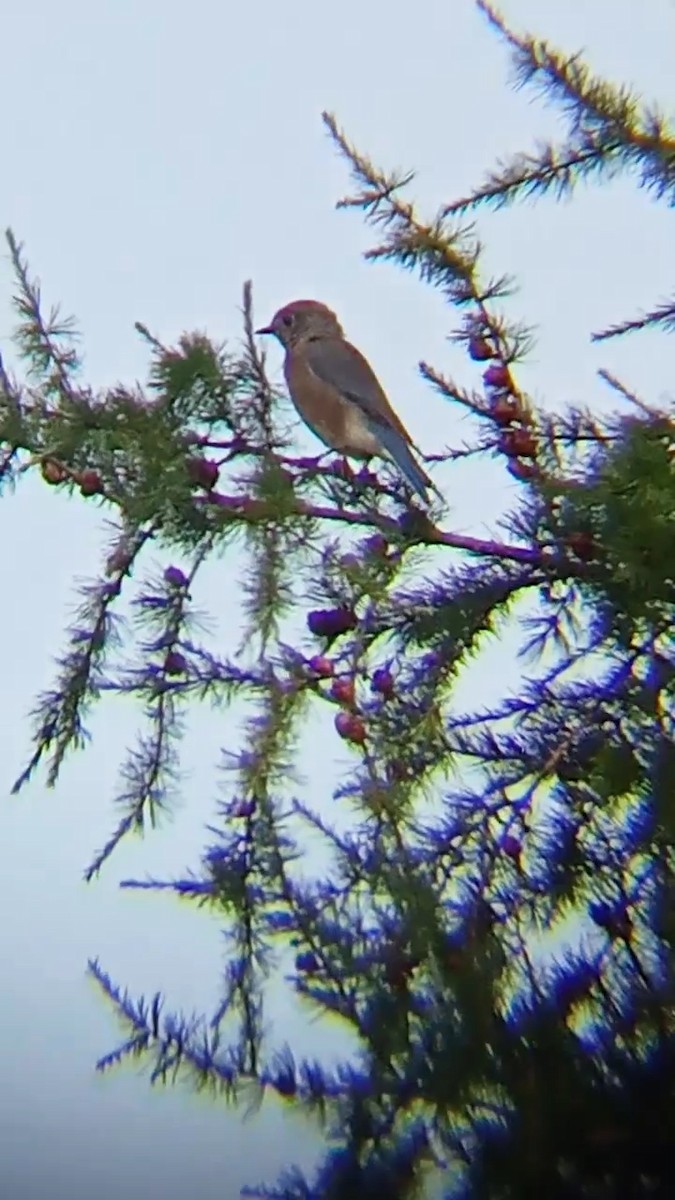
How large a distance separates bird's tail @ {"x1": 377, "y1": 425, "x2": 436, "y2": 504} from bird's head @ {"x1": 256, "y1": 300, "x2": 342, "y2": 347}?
1.93 ft

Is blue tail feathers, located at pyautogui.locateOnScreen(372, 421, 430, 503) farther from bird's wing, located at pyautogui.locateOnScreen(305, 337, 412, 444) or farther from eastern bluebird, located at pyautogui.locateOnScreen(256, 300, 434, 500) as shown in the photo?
bird's wing, located at pyautogui.locateOnScreen(305, 337, 412, 444)

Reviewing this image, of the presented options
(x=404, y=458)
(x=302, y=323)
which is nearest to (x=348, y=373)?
(x=302, y=323)

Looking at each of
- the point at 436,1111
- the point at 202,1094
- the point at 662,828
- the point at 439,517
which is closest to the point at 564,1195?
the point at 436,1111

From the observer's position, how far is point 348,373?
3029mm

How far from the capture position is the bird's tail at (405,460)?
1749 mm

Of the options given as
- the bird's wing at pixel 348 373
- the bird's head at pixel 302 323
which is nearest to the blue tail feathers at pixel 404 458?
the bird's wing at pixel 348 373

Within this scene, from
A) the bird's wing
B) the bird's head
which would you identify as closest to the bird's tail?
the bird's wing

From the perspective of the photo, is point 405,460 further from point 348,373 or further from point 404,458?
point 348,373

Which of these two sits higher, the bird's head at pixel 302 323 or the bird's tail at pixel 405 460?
the bird's head at pixel 302 323

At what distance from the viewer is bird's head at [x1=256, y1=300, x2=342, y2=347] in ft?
10.4

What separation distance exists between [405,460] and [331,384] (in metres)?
0.99

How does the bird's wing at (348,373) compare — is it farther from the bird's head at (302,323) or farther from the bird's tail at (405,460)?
the bird's tail at (405,460)

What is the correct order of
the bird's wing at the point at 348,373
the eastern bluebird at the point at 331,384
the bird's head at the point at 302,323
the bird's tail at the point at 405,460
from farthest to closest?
the bird's head at the point at 302,323, the bird's wing at the point at 348,373, the eastern bluebird at the point at 331,384, the bird's tail at the point at 405,460

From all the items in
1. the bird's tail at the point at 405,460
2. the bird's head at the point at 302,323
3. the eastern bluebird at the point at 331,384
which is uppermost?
the bird's head at the point at 302,323
